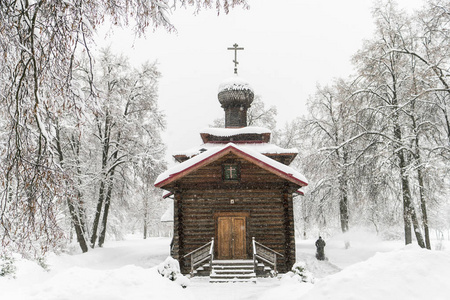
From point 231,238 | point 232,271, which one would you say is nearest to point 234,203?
point 231,238

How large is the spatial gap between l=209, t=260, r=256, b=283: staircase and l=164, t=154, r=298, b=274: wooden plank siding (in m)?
1.12

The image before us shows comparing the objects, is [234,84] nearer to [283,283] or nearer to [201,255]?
[201,255]

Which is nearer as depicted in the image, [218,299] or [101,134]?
[218,299]

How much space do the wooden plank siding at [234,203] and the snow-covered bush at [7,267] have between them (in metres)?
5.87

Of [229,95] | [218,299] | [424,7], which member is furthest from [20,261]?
[424,7]

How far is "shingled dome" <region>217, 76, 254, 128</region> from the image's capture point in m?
21.3

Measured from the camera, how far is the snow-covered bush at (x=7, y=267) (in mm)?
10773

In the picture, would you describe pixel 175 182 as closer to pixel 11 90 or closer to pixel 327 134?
pixel 11 90

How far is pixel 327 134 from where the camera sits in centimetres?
2452

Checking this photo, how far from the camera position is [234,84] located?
844 inches

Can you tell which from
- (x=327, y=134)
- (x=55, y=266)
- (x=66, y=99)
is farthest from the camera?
(x=327, y=134)

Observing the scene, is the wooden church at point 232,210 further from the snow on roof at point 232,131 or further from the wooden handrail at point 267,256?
the snow on roof at point 232,131

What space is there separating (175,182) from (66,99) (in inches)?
418

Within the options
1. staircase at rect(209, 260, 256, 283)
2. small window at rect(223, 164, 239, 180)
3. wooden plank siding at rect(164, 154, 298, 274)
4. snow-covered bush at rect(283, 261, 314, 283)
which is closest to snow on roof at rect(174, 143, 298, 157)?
wooden plank siding at rect(164, 154, 298, 274)
